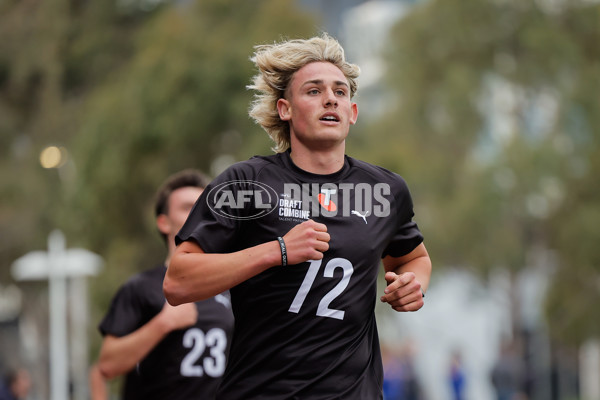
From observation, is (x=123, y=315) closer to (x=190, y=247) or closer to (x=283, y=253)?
(x=190, y=247)

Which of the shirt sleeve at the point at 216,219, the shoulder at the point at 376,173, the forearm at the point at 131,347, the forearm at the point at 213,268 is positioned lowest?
the forearm at the point at 131,347

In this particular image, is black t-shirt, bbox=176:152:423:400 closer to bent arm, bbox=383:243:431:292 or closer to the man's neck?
the man's neck

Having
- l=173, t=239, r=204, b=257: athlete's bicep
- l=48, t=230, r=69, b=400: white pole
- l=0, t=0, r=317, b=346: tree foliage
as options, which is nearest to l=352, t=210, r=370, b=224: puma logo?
l=173, t=239, r=204, b=257: athlete's bicep

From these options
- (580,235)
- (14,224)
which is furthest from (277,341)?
(580,235)

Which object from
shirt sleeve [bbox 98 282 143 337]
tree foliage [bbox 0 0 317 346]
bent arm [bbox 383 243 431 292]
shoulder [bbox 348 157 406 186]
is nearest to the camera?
shoulder [bbox 348 157 406 186]

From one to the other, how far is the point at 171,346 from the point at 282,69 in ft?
7.92

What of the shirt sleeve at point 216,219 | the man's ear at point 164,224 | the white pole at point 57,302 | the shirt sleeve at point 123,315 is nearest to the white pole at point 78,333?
the white pole at point 57,302

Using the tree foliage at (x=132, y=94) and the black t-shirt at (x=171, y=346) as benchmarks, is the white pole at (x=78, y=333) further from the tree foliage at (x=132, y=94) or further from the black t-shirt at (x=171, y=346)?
the black t-shirt at (x=171, y=346)

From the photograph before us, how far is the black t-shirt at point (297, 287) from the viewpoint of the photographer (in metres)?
4.07

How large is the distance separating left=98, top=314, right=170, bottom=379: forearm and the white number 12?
225 cm

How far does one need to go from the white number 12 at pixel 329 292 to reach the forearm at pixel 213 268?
19cm

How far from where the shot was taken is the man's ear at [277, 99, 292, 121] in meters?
4.47

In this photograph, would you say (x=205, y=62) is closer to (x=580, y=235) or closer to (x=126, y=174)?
(x=126, y=174)

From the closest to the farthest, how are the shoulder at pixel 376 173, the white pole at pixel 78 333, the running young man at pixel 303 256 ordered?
the running young man at pixel 303 256, the shoulder at pixel 376 173, the white pole at pixel 78 333
